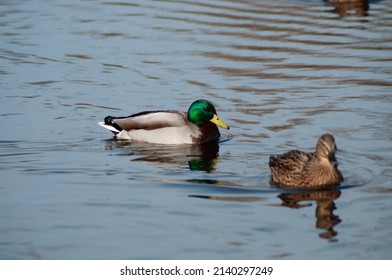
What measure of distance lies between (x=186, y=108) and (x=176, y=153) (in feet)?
7.77

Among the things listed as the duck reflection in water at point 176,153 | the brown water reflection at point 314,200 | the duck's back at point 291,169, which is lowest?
the duck reflection in water at point 176,153

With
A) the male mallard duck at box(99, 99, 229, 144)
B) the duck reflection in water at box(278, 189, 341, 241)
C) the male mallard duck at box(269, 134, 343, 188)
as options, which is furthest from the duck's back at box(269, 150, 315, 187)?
the male mallard duck at box(99, 99, 229, 144)

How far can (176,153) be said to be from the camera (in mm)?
14109

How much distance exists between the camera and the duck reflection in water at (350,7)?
23.5 m

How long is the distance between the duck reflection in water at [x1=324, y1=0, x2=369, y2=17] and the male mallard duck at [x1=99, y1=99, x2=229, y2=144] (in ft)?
31.2

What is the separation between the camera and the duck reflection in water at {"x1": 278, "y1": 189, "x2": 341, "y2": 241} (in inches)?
392

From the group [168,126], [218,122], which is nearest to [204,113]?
[218,122]

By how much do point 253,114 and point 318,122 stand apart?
3.89 feet

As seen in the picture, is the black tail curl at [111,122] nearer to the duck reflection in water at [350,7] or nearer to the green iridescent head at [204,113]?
the green iridescent head at [204,113]

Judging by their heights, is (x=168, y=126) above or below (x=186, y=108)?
above

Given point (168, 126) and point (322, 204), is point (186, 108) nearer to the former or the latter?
point (168, 126)

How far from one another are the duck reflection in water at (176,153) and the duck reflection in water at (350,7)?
989cm

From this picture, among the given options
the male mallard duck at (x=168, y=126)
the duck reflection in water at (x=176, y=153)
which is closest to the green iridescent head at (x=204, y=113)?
the male mallard duck at (x=168, y=126)

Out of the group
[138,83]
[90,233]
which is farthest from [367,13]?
[90,233]
